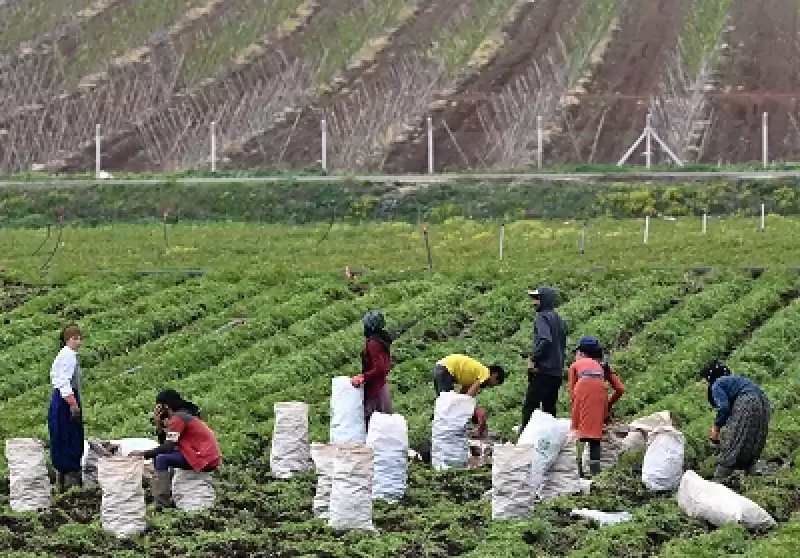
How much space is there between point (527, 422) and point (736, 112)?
27.4 m

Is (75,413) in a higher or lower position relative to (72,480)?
higher

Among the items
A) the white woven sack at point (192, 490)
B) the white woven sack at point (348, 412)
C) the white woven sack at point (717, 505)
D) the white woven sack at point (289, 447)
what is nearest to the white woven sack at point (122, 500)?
the white woven sack at point (192, 490)

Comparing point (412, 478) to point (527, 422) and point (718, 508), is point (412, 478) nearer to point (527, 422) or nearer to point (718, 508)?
point (527, 422)

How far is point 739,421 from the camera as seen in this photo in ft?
63.0

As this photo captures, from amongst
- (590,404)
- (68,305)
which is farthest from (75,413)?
(68,305)

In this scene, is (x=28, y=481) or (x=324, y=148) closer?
(x=28, y=481)

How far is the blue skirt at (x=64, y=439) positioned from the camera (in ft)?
64.6

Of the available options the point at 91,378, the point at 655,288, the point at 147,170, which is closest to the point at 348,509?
the point at 91,378

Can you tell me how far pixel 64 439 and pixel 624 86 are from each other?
31.5 meters

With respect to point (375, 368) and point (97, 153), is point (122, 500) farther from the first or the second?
point (97, 153)

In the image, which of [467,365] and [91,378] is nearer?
[467,365]

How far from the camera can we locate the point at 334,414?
68.9 ft

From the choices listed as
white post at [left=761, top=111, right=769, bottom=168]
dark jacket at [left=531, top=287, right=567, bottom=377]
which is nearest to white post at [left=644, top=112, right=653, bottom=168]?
white post at [left=761, top=111, right=769, bottom=168]

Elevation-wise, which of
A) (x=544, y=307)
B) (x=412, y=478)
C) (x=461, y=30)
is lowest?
(x=412, y=478)
